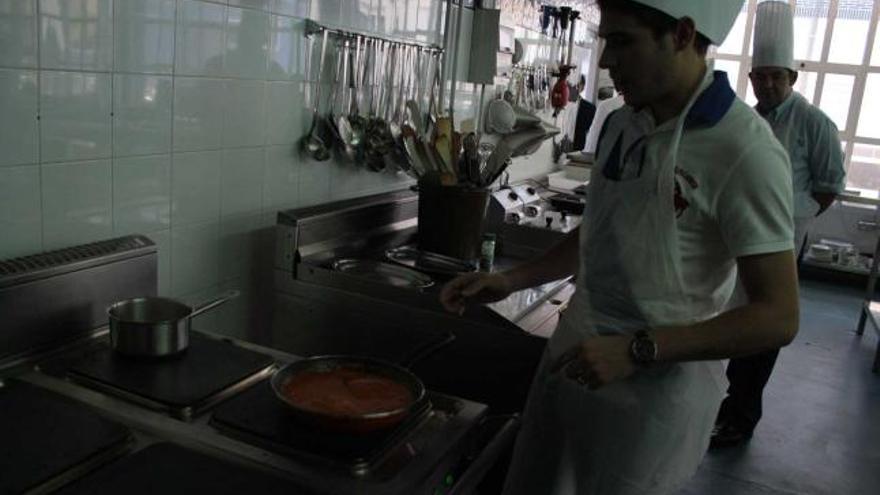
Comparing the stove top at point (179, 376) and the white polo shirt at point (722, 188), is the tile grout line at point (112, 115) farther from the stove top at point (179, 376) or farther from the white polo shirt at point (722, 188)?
the white polo shirt at point (722, 188)

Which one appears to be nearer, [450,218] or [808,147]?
[450,218]

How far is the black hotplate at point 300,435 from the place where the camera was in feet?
2.93

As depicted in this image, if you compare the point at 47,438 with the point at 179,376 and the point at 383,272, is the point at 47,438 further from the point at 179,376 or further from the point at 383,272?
the point at 383,272

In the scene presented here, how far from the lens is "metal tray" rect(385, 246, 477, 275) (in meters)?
1.70

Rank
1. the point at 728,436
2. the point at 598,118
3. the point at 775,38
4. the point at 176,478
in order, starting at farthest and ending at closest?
the point at 598,118, the point at 728,436, the point at 775,38, the point at 176,478

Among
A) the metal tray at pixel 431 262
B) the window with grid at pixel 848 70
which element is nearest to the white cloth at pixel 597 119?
the window with grid at pixel 848 70

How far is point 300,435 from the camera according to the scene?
3.06ft

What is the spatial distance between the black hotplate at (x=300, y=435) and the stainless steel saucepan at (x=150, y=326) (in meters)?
0.18

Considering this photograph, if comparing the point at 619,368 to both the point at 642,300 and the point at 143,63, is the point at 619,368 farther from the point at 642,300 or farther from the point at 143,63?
the point at 143,63

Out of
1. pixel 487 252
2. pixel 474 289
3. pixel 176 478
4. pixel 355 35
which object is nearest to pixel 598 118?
pixel 487 252

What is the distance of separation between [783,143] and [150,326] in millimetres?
2158

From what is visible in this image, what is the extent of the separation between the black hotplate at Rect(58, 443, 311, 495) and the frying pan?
0.10 m

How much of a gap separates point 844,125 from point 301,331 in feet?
15.3

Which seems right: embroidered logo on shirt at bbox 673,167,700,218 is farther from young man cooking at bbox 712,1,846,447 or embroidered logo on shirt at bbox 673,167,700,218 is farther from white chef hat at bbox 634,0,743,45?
young man cooking at bbox 712,1,846,447
